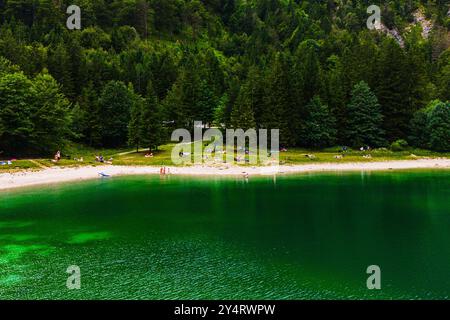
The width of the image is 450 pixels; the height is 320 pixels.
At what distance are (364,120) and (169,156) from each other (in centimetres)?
4098

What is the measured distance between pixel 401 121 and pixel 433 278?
74204 millimetres

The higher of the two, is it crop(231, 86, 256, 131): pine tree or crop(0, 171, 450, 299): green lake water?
crop(231, 86, 256, 131): pine tree

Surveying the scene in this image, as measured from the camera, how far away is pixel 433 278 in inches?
1042

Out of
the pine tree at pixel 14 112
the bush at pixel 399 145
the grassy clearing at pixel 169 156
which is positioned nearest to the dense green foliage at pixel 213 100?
the pine tree at pixel 14 112

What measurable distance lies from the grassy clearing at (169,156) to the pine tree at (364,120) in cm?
423

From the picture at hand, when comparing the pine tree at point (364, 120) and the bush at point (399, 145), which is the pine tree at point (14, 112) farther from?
the bush at point (399, 145)

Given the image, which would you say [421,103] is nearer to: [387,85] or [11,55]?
[387,85]

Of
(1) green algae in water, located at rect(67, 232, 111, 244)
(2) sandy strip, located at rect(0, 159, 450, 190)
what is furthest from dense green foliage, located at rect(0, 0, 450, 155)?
(1) green algae in water, located at rect(67, 232, 111, 244)

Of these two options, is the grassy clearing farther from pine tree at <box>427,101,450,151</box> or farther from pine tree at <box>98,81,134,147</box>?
pine tree at <box>98,81,134,147</box>

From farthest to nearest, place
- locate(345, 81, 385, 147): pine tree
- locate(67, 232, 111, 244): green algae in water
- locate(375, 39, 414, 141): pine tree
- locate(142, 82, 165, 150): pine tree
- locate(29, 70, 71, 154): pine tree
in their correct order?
locate(375, 39, 414, 141): pine tree
locate(345, 81, 385, 147): pine tree
locate(142, 82, 165, 150): pine tree
locate(29, 70, 71, 154): pine tree
locate(67, 232, 111, 244): green algae in water

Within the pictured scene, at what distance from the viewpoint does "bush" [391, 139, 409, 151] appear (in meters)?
90.2

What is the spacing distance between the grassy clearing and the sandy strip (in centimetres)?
219

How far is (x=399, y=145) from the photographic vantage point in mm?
90625
